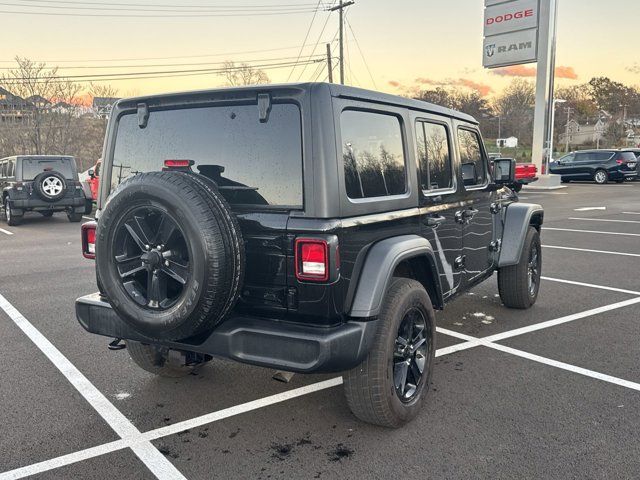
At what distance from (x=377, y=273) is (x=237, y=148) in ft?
3.31

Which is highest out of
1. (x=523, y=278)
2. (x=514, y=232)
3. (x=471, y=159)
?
(x=471, y=159)

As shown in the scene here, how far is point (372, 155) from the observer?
3.19 m

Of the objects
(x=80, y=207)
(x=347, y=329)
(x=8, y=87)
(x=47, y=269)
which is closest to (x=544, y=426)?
(x=347, y=329)

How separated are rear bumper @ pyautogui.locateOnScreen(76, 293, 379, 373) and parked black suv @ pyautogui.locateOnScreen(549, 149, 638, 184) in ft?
89.0

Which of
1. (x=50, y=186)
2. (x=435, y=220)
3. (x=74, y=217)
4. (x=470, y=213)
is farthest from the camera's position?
(x=74, y=217)

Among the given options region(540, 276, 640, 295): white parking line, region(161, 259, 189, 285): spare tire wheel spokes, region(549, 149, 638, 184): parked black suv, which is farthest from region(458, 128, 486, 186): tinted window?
region(549, 149, 638, 184): parked black suv

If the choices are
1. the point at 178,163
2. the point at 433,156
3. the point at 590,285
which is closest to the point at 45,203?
the point at 178,163

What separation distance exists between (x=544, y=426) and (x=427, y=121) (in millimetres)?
2075

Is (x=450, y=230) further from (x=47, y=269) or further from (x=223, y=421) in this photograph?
(x=47, y=269)

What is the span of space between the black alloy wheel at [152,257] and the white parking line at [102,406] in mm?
796

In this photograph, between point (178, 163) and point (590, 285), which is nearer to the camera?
point (178, 163)

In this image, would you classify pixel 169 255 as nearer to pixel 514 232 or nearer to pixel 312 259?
pixel 312 259

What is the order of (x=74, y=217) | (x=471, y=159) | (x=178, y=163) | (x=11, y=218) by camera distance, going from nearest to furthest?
(x=178, y=163), (x=471, y=159), (x=11, y=218), (x=74, y=217)

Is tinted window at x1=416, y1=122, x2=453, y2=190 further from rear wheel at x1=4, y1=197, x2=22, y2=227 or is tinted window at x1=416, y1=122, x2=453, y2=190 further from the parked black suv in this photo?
the parked black suv
